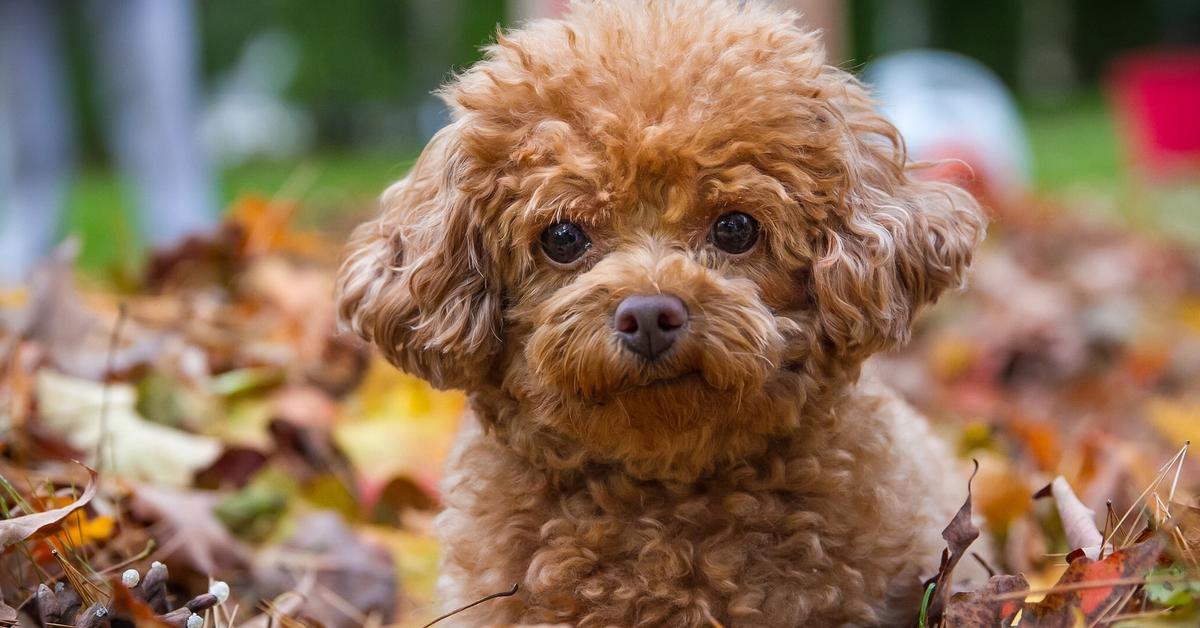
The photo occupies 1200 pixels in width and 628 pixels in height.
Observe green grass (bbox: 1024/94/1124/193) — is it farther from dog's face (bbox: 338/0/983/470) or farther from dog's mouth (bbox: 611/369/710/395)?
dog's mouth (bbox: 611/369/710/395)

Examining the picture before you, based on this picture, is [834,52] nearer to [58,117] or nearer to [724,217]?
[724,217]

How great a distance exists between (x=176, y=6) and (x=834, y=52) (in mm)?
3288

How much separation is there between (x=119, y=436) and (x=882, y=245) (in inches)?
77.7

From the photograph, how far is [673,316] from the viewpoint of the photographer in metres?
2.25

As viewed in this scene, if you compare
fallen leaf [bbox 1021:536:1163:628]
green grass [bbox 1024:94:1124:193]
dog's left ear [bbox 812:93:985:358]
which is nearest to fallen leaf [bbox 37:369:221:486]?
dog's left ear [bbox 812:93:985:358]

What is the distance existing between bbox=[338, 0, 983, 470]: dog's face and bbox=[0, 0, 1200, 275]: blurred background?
0.44 m

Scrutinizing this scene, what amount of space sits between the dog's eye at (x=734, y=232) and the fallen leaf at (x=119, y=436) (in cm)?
162

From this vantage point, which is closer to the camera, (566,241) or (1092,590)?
(1092,590)

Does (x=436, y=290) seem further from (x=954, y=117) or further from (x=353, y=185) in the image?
(x=353, y=185)

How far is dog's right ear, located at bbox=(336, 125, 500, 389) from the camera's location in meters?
2.56

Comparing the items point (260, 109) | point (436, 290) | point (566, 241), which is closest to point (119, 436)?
point (436, 290)

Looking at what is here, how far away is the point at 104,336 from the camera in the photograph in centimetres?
403

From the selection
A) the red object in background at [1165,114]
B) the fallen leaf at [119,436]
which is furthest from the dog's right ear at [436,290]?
the red object in background at [1165,114]


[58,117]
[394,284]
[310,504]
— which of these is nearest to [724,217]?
[394,284]
